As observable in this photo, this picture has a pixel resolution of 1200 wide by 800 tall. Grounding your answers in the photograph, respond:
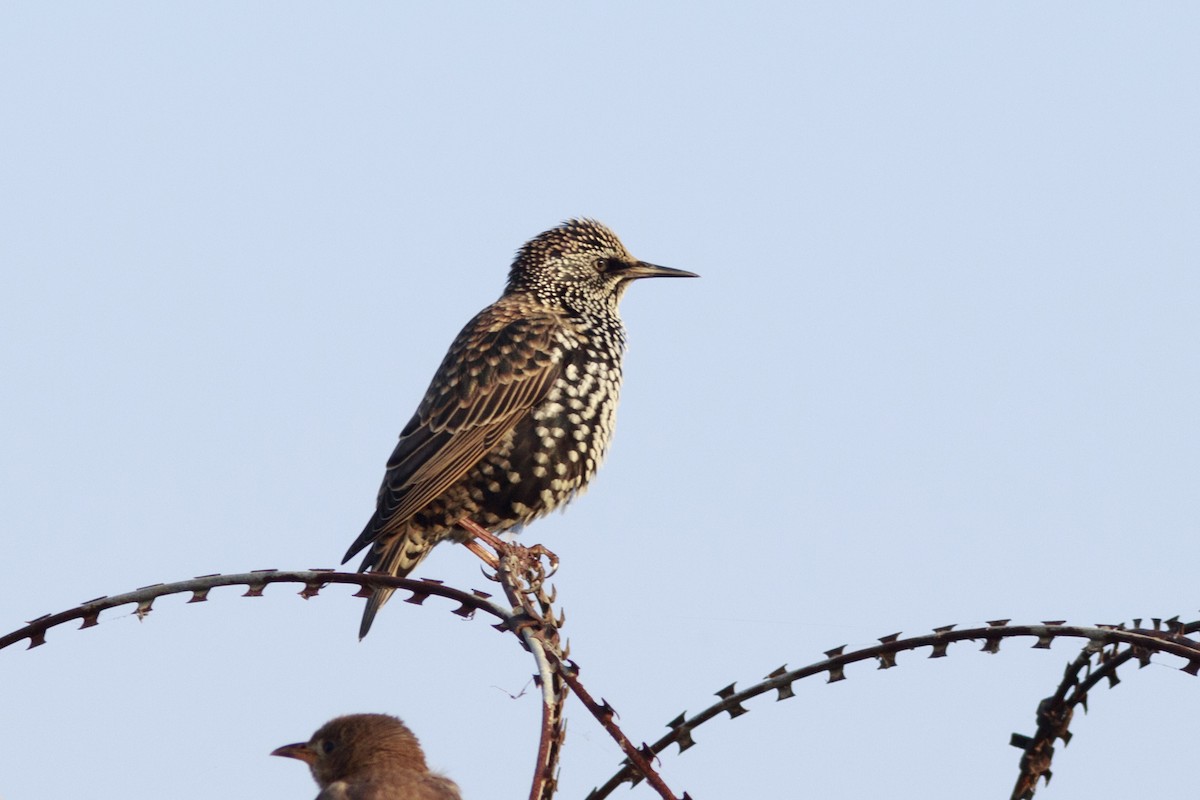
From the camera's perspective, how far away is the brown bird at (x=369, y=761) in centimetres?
317

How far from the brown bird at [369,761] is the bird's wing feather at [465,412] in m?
2.18

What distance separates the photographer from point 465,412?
6.06m

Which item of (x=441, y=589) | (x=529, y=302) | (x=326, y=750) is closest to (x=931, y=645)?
(x=441, y=589)

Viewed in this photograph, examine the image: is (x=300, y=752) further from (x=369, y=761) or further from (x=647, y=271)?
(x=647, y=271)

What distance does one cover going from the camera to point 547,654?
2.61 m

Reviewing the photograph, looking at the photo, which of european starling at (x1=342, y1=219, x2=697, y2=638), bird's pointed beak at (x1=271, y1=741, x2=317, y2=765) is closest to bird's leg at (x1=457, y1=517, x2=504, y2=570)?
european starling at (x1=342, y1=219, x2=697, y2=638)

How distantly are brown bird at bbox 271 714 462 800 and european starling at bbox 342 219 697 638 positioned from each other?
2.18 metres

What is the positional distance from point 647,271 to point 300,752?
3.85 meters

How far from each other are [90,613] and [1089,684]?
1.80 metres

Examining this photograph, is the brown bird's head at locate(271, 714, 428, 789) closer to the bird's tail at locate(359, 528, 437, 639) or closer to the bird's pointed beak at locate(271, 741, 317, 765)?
the bird's pointed beak at locate(271, 741, 317, 765)

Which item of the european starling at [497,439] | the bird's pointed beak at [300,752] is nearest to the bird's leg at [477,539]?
the european starling at [497,439]

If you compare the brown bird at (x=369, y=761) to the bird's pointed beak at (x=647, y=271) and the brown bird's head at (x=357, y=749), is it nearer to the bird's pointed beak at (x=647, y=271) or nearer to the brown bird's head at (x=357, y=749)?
the brown bird's head at (x=357, y=749)

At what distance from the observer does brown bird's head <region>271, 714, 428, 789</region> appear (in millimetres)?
3350

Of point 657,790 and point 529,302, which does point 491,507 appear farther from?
point 657,790
